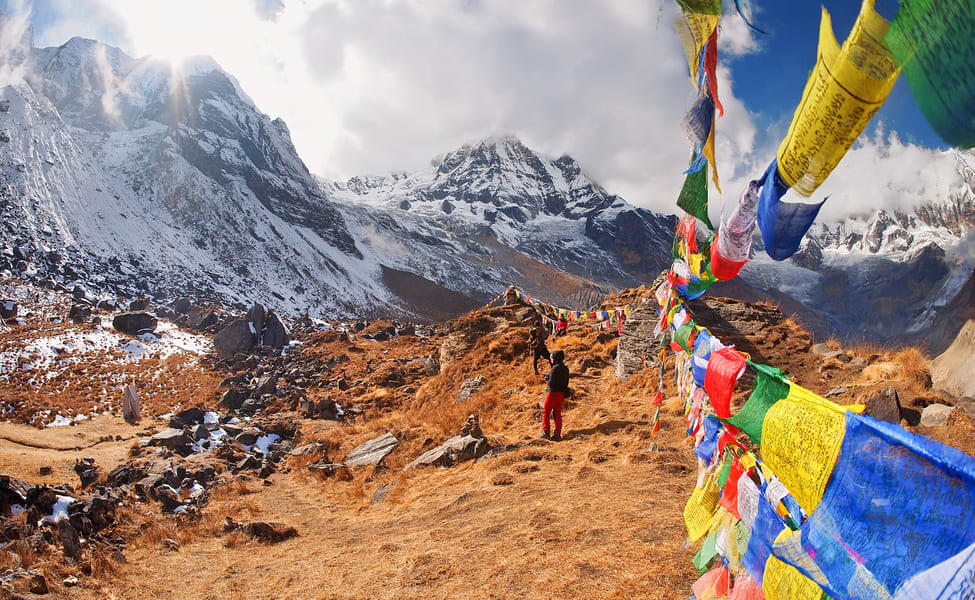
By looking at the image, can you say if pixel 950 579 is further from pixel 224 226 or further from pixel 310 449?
pixel 224 226

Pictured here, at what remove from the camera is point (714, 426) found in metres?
3.31

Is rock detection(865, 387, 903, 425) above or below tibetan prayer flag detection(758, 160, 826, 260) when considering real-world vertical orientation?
below

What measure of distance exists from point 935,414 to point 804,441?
6.04 m

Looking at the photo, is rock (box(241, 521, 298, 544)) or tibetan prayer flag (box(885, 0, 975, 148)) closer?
tibetan prayer flag (box(885, 0, 975, 148))

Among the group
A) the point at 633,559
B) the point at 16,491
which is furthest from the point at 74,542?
the point at 633,559

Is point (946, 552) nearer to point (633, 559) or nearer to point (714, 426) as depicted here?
point (714, 426)

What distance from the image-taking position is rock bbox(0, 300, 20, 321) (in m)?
28.2

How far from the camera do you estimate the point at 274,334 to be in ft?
115

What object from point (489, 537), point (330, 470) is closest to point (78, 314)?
point (330, 470)

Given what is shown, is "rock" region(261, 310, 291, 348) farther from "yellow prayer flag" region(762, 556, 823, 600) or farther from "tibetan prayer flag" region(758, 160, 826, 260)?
"yellow prayer flag" region(762, 556, 823, 600)

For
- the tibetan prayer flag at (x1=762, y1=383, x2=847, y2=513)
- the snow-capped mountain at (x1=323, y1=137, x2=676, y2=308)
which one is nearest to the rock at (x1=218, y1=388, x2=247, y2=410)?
the tibetan prayer flag at (x1=762, y1=383, x2=847, y2=513)

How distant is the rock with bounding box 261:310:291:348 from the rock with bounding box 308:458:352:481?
83.4 feet

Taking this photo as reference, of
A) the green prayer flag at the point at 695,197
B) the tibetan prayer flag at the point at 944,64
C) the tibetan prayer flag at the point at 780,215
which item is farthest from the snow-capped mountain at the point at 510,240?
the tibetan prayer flag at the point at 944,64

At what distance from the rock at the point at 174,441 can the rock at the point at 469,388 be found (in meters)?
7.62
